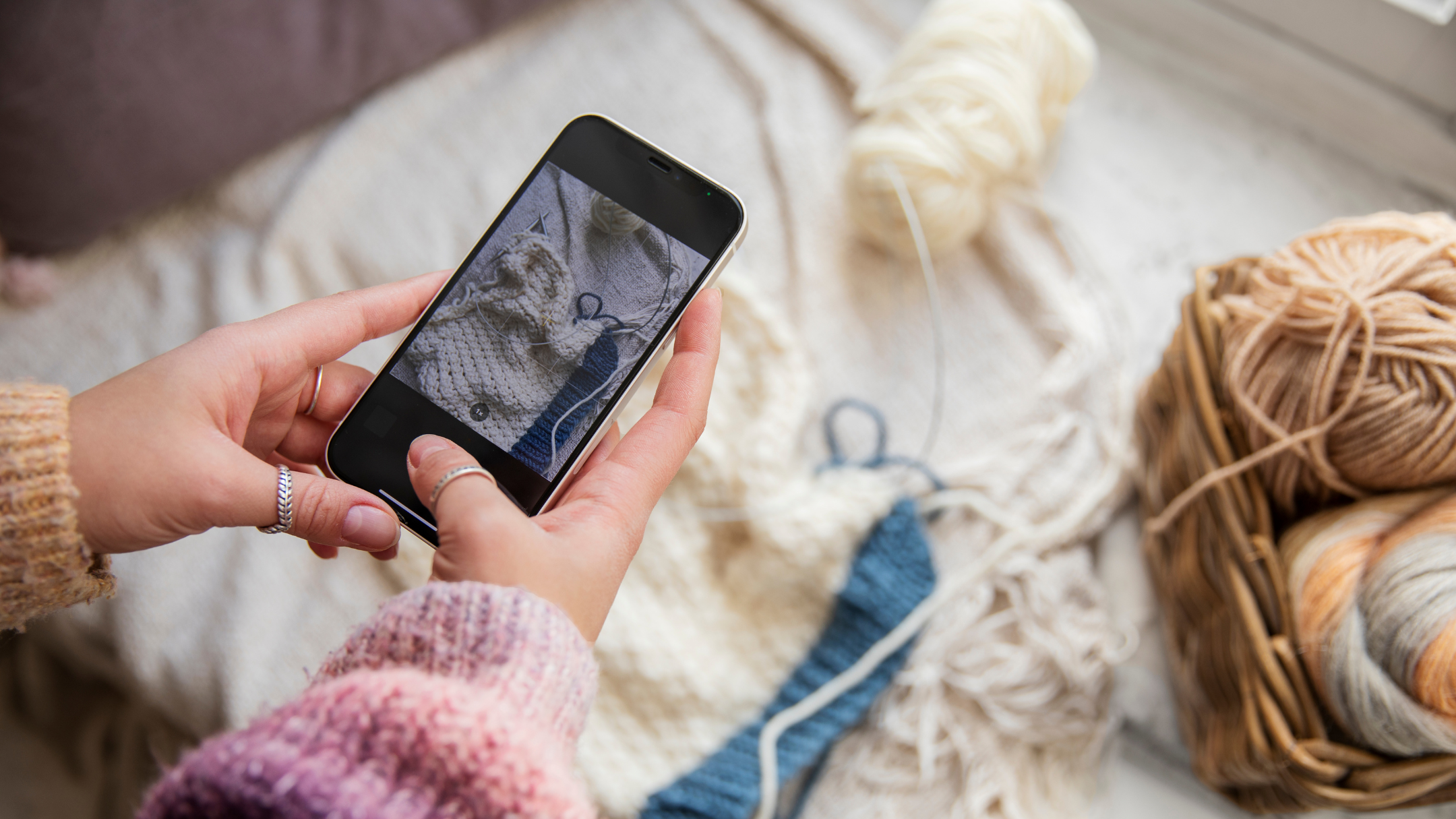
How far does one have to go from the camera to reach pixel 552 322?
497 mm

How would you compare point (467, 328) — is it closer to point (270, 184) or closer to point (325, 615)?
point (325, 615)

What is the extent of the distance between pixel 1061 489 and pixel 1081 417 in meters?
0.07

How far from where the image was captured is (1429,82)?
72cm

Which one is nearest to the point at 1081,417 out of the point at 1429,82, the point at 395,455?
the point at 1429,82

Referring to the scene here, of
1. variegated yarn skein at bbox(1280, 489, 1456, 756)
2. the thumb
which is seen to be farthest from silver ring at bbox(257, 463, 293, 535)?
variegated yarn skein at bbox(1280, 489, 1456, 756)

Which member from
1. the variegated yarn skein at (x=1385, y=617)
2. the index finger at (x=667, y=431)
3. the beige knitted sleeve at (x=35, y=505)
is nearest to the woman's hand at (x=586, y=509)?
the index finger at (x=667, y=431)

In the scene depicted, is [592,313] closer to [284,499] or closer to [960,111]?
[284,499]

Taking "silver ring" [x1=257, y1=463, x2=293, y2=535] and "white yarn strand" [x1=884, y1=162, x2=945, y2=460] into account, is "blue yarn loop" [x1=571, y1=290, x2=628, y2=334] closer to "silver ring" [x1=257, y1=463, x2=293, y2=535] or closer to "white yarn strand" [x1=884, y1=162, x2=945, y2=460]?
"silver ring" [x1=257, y1=463, x2=293, y2=535]

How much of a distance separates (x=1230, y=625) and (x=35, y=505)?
678 millimetres

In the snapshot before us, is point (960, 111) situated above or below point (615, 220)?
above

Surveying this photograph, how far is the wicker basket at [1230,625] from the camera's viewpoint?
495 millimetres

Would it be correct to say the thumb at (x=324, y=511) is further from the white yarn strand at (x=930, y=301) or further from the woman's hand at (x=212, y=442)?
the white yarn strand at (x=930, y=301)

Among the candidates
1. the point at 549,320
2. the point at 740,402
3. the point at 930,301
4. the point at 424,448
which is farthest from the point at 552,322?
the point at 930,301

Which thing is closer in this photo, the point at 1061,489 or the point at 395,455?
the point at 395,455
